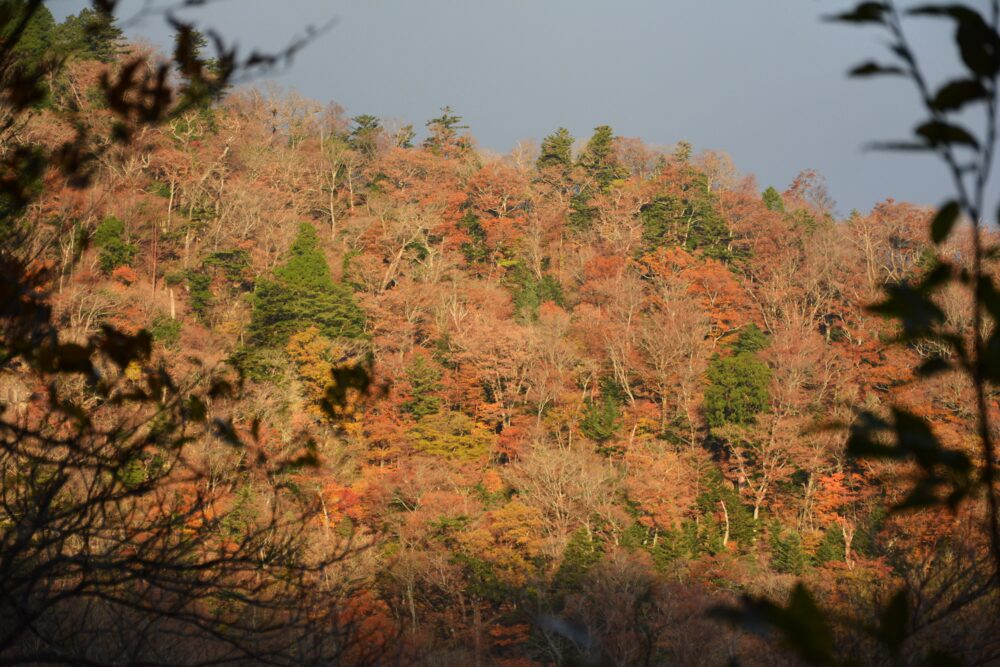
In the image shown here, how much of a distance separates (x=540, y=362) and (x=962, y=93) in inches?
823

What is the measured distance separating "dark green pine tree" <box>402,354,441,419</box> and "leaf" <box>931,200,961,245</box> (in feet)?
63.9

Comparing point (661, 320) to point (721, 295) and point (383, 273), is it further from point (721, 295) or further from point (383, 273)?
point (383, 273)

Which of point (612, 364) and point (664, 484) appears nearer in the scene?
point (664, 484)

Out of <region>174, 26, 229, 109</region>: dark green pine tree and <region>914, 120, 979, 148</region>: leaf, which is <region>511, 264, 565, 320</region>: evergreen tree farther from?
<region>914, 120, 979, 148</region>: leaf

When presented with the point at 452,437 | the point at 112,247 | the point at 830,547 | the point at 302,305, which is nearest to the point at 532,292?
the point at 302,305

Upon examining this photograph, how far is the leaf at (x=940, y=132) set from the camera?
0.72m

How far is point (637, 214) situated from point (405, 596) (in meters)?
18.8

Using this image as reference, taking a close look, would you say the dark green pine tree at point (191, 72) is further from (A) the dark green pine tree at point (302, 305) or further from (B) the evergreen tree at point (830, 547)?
(A) the dark green pine tree at point (302, 305)

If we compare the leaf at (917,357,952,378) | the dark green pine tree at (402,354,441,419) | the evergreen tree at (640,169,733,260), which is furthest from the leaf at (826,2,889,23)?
the evergreen tree at (640,169,733,260)

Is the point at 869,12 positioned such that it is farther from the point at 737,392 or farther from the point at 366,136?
the point at 366,136

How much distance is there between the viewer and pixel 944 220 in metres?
0.71

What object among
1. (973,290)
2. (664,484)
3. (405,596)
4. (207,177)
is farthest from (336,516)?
(973,290)

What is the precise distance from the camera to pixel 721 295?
2542 centimetres

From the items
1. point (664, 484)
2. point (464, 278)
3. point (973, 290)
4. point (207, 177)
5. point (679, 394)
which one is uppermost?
point (207, 177)
